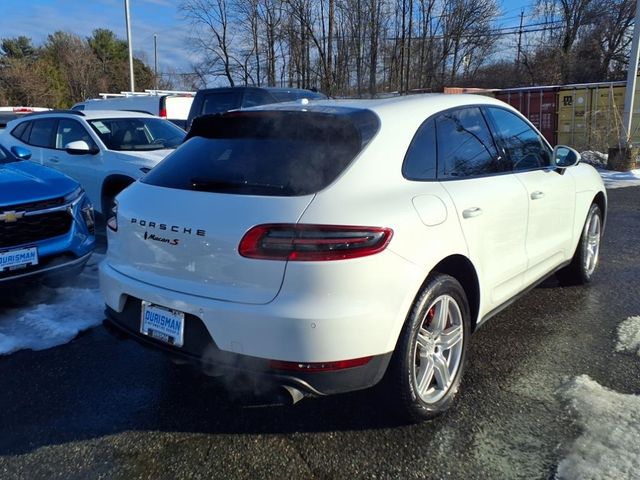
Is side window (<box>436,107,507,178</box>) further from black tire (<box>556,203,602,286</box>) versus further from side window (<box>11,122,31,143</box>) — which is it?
side window (<box>11,122,31,143</box>)

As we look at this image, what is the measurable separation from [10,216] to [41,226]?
282 millimetres

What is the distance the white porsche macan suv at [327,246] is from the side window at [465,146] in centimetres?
1

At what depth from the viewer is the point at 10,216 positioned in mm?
4227

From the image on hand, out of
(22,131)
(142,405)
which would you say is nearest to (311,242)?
(142,405)

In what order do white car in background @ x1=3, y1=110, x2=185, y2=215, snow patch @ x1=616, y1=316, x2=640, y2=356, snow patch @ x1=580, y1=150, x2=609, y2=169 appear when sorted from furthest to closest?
snow patch @ x1=580, y1=150, x2=609, y2=169, white car in background @ x1=3, y1=110, x2=185, y2=215, snow patch @ x1=616, y1=316, x2=640, y2=356

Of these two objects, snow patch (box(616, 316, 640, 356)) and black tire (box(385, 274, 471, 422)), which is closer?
black tire (box(385, 274, 471, 422))

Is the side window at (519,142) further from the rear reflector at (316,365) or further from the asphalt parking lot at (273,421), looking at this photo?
the rear reflector at (316,365)

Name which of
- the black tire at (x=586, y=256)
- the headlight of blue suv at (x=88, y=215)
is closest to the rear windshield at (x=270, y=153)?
the headlight of blue suv at (x=88, y=215)

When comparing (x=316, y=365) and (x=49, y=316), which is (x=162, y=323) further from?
(x=49, y=316)

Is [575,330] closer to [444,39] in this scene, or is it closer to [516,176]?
[516,176]

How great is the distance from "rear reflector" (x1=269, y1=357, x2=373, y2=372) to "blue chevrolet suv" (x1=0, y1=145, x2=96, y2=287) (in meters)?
2.77

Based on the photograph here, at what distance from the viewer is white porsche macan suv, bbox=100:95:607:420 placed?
237 cm

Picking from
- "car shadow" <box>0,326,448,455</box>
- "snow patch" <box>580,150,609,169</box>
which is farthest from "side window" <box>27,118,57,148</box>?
"snow patch" <box>580,150,609,169</box>

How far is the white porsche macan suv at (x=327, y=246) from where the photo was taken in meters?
2.37
